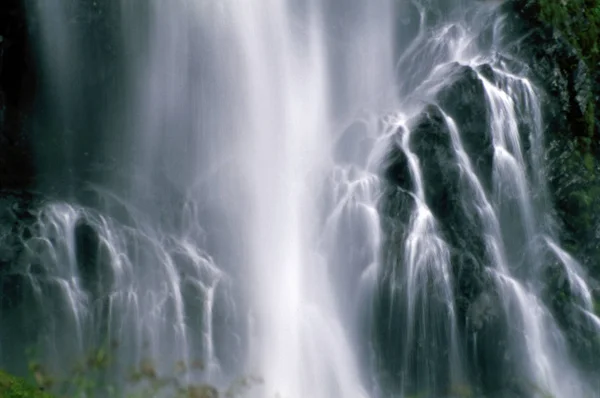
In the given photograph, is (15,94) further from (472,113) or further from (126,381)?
(472,113)

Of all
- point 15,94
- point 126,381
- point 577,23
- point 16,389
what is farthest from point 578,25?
point 16,389

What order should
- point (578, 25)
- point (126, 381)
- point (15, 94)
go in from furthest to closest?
point (578, 25)
point (15, 94)
point (126, 381)

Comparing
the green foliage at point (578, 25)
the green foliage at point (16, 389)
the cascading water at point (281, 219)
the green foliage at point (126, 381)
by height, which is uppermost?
the green foliage at point (578, 25)

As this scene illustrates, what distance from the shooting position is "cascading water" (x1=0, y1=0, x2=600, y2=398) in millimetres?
15914

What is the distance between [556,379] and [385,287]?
3654 mm

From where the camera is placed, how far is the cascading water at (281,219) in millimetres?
15914

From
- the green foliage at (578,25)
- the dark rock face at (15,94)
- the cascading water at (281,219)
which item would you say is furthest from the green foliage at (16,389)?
the green foliage at (578,25)

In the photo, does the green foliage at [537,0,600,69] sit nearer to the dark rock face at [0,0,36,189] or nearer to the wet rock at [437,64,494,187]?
the wet rock at [437,64,494,187]

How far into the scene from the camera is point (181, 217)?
17.4 meters

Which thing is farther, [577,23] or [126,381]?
[577,23]

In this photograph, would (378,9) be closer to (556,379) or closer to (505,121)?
(505,121)

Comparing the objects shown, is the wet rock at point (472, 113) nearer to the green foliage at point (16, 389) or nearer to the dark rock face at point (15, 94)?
the dark rock face at point (15, 94)

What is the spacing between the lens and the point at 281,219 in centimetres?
1795

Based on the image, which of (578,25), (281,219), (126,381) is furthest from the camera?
(578,25)
